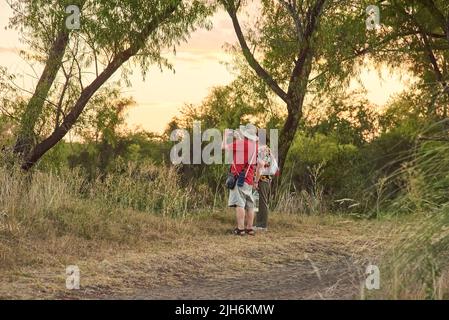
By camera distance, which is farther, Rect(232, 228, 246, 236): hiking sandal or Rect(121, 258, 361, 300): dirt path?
Rect(232, 228, 246, 236): hiking sandal

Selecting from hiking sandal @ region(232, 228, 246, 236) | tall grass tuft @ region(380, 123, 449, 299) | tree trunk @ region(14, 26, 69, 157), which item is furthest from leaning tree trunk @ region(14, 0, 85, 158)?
tall grass tuft @ region(380, 123, 449, 299)

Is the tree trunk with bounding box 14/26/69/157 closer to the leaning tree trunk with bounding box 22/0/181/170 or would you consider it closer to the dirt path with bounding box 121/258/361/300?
the leaning tree trunk with bounding box 22/0/181/170

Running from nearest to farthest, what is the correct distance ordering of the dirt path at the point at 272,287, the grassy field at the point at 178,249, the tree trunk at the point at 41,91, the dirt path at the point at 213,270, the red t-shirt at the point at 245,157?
the grassy field at the point at 178,249 → the dirt path at the point at 272,287 → the dirt path at the point at 213,270 → the red t-shirt at the point at 245,157 → the tree trunk at the point at 41,91

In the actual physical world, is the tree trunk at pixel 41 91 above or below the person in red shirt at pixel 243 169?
above

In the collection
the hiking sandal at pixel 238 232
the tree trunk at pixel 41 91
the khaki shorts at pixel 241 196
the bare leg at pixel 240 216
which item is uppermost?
the tree trunk at pixel 41 91

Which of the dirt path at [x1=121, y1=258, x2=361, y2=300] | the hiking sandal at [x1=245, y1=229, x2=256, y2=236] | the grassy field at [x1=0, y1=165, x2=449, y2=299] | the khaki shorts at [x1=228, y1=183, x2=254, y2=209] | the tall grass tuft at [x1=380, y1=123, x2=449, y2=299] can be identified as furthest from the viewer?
the hiking sandal at [x1=245, y1=229, x2=256, y2=236]

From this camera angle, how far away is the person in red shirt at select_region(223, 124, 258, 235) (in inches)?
590

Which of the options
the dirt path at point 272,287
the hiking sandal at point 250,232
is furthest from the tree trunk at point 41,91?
the dirt path at point 272,287

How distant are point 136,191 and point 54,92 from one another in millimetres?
3615

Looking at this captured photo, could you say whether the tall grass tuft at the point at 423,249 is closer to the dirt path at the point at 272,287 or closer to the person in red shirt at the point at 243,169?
the dirt path at the point at 272,287

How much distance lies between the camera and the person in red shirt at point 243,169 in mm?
14992

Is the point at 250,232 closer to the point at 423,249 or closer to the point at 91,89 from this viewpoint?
the point at 91,89

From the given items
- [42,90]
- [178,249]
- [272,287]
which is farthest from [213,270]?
[42,90]

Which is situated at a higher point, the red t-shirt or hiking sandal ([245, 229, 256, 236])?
the red t-shirt
